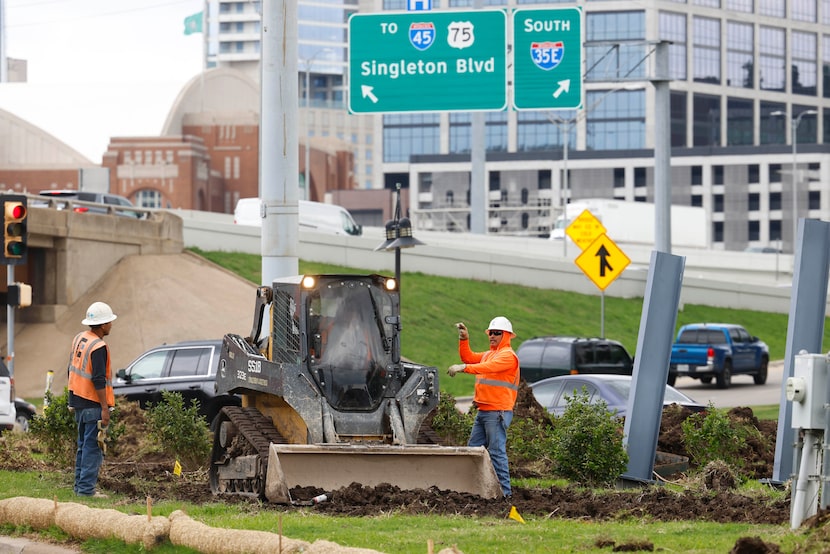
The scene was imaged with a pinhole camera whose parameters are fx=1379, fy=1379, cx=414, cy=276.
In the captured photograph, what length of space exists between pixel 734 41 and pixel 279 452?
116 meters

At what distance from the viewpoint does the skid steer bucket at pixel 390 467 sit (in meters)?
12.6

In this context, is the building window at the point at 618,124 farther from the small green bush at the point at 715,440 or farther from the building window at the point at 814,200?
the small green bush at the point at 715,440

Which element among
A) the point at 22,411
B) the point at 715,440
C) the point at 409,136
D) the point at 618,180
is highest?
the point at 409,136

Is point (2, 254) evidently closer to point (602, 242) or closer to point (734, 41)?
point (602, 242)

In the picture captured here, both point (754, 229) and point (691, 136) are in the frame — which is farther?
point (691, 136)

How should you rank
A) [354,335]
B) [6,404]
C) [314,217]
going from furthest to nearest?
[314,217] → [6,404] → [354,335]

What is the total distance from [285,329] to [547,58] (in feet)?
56.4

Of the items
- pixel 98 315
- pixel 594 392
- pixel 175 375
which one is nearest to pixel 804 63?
pixel 175 375

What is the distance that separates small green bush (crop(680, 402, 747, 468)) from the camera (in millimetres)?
15945

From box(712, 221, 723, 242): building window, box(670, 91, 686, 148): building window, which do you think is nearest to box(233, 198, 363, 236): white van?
box(712, 221, 723, 242): building window

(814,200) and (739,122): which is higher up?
(739,122)

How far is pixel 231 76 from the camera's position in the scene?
109 metres

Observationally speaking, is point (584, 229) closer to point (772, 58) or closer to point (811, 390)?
point (811, 390)

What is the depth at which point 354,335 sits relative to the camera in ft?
44.4
